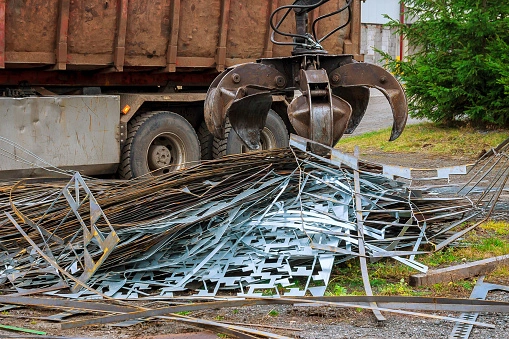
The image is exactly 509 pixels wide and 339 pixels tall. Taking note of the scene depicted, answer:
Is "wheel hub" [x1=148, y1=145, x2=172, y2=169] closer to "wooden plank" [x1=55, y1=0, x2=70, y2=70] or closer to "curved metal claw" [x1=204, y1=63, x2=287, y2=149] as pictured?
"wooden plank" [x1=55, y1=0, x2=70, y2=70]

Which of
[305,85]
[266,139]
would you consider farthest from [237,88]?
[266,139]

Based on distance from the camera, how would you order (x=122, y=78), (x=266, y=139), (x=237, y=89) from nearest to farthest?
1. (x=237, y=89)
2. (x=122, y=78)
3. (x=266, y=139)

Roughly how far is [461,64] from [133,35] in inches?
287

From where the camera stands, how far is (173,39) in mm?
11227

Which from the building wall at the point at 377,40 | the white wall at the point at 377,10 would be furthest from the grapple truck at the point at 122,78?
the white wall at the point at 377,10

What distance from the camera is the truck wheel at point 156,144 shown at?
11250 millimetres

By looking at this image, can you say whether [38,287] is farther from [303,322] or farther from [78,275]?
[303,322]

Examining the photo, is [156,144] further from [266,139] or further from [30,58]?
[30,58]

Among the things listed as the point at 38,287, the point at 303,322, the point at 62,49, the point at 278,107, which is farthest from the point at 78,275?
the point at 278,107

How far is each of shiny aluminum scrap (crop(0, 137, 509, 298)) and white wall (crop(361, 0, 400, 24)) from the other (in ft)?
76.3

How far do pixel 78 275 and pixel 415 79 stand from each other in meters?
12.0

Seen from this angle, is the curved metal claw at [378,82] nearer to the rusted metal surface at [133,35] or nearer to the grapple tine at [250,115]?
the grapple tine at [250,115]

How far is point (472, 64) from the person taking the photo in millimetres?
16094

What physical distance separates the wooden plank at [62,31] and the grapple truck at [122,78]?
1cm
